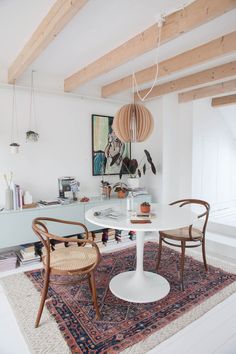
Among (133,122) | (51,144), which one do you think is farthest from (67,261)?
(51,144)

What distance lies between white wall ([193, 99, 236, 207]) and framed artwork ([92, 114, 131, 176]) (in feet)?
6.25

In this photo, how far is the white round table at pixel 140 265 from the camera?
1.98 m

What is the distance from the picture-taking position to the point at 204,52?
2371 mm

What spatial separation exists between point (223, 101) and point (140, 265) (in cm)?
382

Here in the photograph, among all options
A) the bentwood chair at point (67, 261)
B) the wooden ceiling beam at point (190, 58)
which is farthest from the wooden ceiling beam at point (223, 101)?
the bentwood chair at point (67, 261)

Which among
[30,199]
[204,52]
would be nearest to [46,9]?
[204,52]

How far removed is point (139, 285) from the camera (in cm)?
233

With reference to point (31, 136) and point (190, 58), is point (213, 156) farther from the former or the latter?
point (31, 136)

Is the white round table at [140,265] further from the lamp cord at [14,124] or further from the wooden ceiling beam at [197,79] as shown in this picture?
the wooden ceiling beam at [197,79]

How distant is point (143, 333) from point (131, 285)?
0.56 metres

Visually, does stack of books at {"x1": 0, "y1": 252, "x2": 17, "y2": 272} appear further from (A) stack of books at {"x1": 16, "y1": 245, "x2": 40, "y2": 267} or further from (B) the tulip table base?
(B) the tulip table base

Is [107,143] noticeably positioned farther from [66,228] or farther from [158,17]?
[158,17]

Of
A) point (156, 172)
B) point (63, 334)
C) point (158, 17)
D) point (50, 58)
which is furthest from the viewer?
point (156, 172)

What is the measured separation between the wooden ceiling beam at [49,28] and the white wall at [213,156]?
351 centimetres
